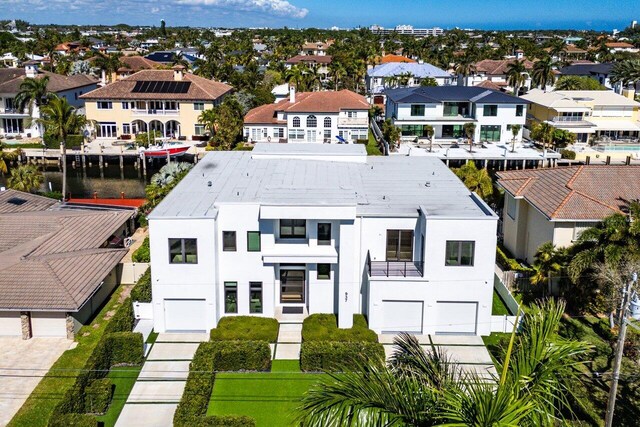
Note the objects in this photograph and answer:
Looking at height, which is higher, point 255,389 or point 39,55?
point 39,55

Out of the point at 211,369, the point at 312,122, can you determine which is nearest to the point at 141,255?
the point at 211,369

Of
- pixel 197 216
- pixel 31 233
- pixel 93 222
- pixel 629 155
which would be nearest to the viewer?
pixel 197 216

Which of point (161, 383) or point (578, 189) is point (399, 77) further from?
point (161, 383)

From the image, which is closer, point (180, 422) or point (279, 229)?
point (180, 422)

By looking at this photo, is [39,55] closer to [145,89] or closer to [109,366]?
[145,89]

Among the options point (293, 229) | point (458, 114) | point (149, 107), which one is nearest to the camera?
point (293, 229)

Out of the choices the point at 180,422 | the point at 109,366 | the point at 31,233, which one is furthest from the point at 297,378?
the point at 31,233
